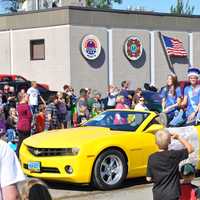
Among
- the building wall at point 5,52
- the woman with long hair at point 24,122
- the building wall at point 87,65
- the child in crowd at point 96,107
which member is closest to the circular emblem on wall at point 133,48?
the building wall at point 87,65

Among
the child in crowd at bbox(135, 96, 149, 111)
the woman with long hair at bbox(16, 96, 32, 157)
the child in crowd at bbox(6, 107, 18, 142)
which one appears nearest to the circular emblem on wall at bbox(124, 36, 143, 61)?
the child in crowd at bbox(135, 96, 149, 111)

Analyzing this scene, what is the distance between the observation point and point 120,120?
10734mm

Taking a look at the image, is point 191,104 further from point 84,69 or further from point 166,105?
point 84,69

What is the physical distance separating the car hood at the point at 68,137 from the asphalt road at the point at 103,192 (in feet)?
2.40

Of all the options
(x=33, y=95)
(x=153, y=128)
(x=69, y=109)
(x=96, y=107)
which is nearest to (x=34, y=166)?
(x=153, y=128)

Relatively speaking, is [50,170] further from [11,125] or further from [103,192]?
[11,125]

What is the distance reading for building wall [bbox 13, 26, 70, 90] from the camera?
1141 inches

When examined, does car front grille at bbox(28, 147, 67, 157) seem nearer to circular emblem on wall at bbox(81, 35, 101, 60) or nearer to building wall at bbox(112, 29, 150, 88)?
circular emblem on wall at bbox(81, 35, 101, 60)

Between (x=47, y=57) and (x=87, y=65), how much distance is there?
6.40 feet

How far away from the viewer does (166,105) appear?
37.0 feet

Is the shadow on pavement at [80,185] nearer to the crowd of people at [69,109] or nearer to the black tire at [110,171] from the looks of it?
the black tire at [110,171]

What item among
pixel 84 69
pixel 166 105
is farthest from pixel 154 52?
pixel 166 105

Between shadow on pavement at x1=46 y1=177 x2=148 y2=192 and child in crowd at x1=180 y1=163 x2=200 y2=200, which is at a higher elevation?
child in crowd at x1=180 y1=163 x2=200 y2=200

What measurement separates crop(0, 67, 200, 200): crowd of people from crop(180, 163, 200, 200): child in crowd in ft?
0.33
